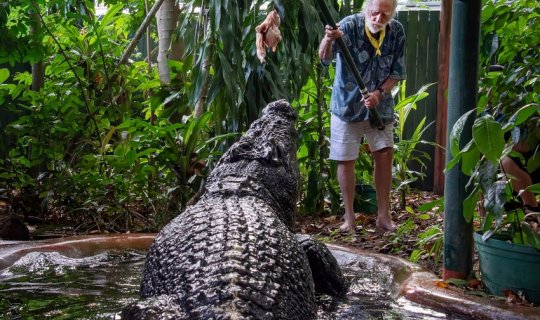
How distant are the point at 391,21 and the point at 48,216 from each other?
10.2 feet

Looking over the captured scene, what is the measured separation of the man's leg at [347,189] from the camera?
480cm

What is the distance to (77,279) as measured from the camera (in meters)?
3.27

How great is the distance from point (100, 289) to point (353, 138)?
7.91 ft

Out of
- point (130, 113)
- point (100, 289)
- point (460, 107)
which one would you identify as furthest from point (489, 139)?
point (130, 113)

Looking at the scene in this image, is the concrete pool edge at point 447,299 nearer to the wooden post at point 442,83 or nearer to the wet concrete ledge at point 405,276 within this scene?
the wet concrete ledge at point 405,276

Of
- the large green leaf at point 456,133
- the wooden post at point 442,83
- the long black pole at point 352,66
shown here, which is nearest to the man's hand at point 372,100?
the long black pole at point 352,66

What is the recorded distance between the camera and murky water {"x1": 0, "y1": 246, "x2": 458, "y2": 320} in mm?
2674

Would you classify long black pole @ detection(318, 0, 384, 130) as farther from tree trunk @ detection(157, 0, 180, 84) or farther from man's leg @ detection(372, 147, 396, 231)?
tree trunk @ detection(157, 0, 180, 84)

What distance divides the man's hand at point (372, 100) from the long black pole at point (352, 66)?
3 centimetres

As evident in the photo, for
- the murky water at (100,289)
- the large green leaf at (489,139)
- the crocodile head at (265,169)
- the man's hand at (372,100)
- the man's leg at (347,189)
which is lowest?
the murky water at (100,289)

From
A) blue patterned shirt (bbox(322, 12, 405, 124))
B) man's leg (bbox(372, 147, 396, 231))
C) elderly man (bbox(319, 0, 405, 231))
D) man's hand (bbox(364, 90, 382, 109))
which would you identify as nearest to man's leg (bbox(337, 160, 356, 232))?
elderly man (bbox(319, 0, 405, 231))

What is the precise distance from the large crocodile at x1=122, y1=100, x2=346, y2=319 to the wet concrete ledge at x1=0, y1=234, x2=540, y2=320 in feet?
1.21

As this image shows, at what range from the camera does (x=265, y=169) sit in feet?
10.4

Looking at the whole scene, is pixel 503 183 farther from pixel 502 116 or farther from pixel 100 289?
pixel 100 289
